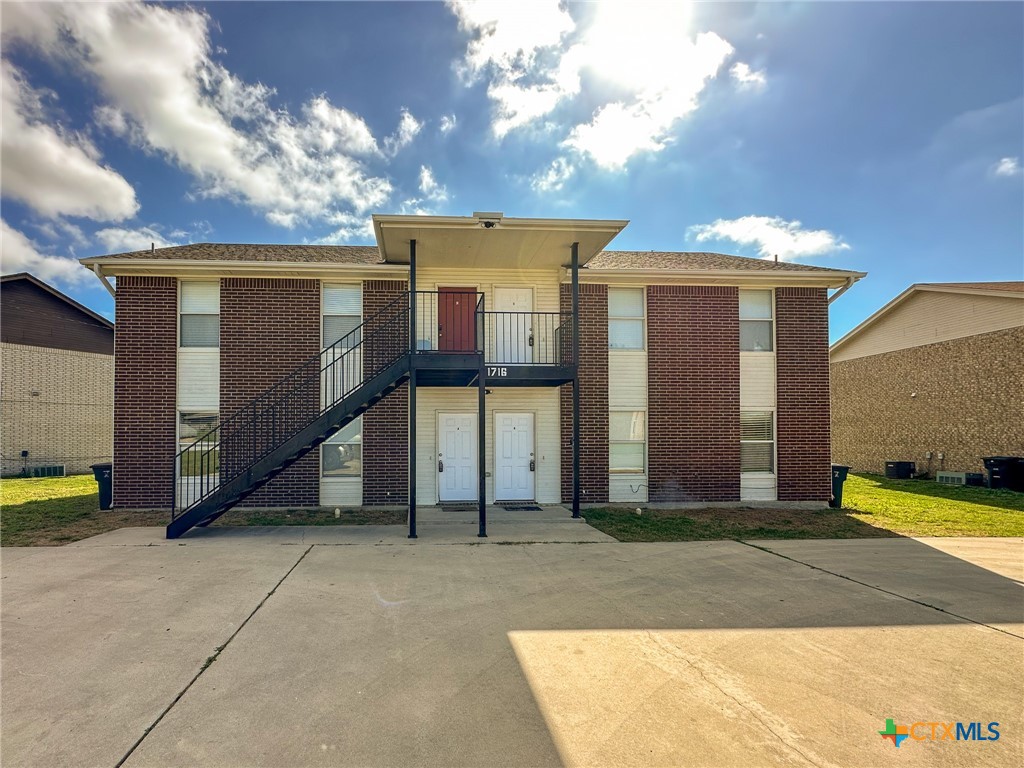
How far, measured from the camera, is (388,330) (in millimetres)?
10578

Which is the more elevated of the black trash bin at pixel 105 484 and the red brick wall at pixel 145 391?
the red brick wall at pixel 145 391

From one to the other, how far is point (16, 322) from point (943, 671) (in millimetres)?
24032

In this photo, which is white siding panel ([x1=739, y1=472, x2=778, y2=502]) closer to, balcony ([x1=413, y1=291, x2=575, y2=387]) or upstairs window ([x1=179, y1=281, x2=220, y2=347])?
balcony ([x1=413, y1=291, x2=575, y2=387])

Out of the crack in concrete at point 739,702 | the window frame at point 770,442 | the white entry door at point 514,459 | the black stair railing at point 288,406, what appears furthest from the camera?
the window frame at point 770,442

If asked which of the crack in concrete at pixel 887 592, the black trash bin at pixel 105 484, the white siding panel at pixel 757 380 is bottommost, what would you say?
the crack in concrete at pixel 887 592

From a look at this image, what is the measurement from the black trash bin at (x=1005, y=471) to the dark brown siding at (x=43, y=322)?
96.9ft

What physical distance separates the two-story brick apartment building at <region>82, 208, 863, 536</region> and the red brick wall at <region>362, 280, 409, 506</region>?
0.10 ft

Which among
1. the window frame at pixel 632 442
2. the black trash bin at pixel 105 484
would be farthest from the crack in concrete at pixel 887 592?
the black trash bin at pixel 105 484

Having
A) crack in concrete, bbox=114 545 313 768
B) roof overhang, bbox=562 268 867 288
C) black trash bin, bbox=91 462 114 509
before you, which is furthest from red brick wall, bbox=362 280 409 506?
black trash bin, bbox=91 462 114 509

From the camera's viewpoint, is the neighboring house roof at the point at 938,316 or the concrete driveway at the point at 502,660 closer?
the concrete driveway at the point at 502,660

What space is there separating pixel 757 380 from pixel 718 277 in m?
2.52

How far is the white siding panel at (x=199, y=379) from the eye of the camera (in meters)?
10.6

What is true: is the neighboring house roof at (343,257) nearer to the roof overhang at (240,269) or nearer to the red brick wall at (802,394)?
the roof overhang at (240,269)

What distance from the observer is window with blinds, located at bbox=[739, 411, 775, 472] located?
11523 mm
